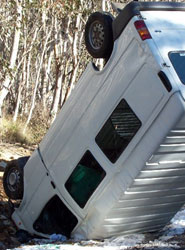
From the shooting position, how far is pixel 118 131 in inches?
214

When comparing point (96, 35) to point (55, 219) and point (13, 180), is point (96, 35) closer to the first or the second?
point (55, 219)

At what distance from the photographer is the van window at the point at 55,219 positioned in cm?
614

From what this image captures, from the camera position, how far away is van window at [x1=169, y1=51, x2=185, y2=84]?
4.96 meters

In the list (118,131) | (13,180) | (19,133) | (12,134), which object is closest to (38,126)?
(19,133)

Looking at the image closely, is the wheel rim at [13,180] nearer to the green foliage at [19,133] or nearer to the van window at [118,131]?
the van window at [118,131]

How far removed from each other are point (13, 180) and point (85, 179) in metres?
1.80

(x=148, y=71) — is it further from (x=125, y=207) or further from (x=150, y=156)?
(x=125, y=207)

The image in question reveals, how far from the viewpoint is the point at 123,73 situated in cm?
537

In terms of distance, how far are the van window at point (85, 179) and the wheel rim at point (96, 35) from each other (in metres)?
1.25

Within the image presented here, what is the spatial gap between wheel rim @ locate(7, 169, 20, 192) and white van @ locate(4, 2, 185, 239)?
71cm

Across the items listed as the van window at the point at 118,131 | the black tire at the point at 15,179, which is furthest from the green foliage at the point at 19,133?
the van window at the point at 118,131

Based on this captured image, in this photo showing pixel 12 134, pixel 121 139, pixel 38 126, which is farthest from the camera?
pixel 38 126

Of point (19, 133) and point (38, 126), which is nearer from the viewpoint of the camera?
point (19, 133)

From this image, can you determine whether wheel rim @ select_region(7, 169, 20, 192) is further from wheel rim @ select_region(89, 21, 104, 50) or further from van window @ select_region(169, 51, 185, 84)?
van window @ select_region(169, 51, 185, 84)
